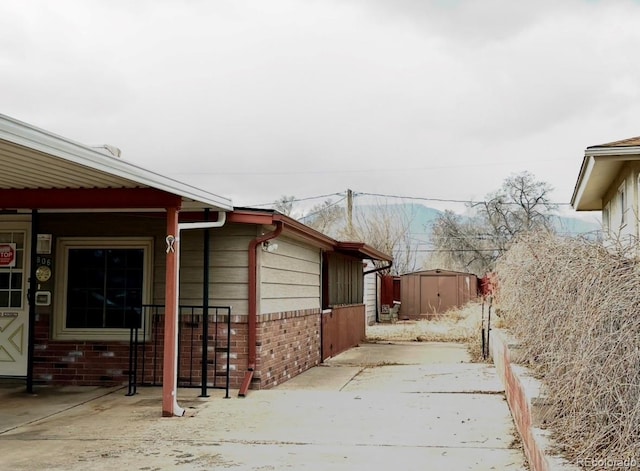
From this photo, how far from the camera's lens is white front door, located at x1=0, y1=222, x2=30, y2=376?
9.89 m

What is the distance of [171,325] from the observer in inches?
299

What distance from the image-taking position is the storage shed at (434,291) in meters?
28.1

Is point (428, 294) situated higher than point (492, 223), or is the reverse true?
point (492, 223)

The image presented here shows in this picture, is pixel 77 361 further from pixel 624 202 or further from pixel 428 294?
pixel 428 294

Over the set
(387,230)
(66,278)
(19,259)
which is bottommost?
(66,278)

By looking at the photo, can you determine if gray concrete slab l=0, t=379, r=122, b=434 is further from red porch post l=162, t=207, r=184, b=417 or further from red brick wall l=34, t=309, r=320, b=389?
red porch post l=162, t=207, r=184, b=417

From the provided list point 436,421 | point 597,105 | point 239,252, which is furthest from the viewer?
point 597,105

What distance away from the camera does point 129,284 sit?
974cm

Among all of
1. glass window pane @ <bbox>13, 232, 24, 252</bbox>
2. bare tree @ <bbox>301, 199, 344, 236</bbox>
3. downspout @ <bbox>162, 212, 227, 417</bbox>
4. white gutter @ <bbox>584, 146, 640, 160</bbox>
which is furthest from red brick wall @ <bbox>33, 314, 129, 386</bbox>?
bare tree @ <bbox>301, 199, 344, 236</bbox>

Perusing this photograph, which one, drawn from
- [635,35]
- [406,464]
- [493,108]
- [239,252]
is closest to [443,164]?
[493,108]

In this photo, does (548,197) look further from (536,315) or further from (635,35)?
(536,315)

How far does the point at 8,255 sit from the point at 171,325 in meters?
3.74

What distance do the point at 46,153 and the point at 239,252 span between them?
4.32 meters

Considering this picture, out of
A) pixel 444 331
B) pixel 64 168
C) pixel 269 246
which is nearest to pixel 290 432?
pixel 64 168
